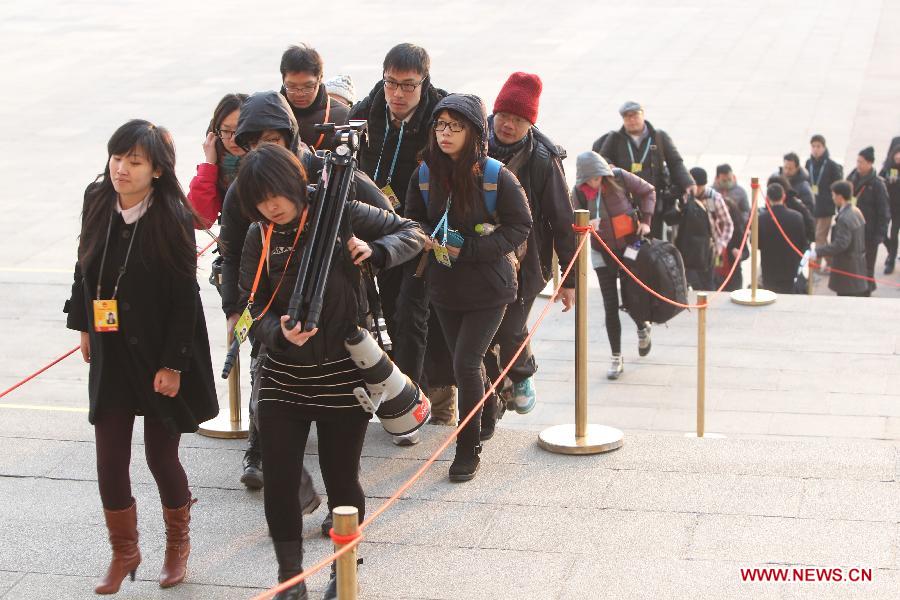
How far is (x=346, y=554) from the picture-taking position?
3.59m

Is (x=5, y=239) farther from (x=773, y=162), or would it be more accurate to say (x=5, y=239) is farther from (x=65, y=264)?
(x=773, y=162)

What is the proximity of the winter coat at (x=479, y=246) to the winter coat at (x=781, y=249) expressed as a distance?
7.33 meters

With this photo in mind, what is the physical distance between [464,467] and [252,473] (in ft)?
3.11

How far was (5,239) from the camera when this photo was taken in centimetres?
1414

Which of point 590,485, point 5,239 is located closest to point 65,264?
point 5,239

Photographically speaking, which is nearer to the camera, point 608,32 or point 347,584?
point 347,584

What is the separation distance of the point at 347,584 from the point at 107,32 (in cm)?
2604

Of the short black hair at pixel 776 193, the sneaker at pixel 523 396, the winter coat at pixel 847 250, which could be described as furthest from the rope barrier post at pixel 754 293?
the sneaker at pixel 523 396

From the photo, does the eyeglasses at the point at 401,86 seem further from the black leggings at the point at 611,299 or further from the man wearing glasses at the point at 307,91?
the black leggings at the point at 611,299

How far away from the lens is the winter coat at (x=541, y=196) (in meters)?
6.14

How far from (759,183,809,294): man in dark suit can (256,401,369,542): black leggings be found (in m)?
8.71

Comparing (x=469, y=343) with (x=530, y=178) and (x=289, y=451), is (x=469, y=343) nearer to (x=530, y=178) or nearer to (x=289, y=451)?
(x=530, y=178)

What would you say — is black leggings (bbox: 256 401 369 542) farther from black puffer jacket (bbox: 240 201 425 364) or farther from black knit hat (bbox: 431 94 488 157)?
black knit hat (bbox: 431 94 488 157)

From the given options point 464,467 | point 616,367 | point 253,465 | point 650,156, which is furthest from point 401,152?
point 650,156
